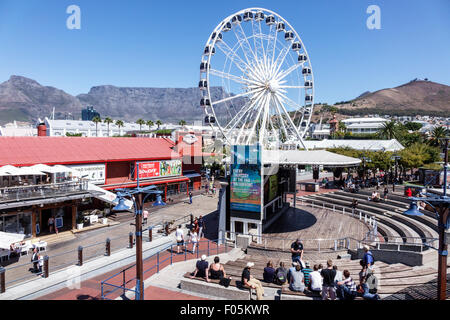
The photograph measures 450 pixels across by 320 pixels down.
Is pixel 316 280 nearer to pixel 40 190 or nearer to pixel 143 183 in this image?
pixel 40 190

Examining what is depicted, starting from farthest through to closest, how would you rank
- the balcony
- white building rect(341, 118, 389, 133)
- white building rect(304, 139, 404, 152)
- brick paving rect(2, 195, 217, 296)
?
white building rect(341, 118, 389, 133) < white building rect(304, 139, 404, 152) < the balcony < brick paving rect(2, 195, 217, 296)

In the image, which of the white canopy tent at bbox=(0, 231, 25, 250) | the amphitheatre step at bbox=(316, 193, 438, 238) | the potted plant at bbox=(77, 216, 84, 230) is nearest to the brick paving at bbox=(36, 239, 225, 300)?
the white canopy tent at bbox=(0, 231, 25, 250)

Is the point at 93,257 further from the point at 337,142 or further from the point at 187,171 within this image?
the point at 337,142

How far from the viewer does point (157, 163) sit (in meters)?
33.7

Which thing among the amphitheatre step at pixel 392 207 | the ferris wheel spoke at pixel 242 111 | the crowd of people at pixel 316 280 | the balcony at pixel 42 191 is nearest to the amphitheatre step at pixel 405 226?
the amphitheatre step at pixel 392 207

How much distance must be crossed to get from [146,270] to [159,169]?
831 inches

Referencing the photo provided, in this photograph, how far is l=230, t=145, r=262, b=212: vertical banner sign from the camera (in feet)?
60.6

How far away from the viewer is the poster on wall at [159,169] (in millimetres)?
32156

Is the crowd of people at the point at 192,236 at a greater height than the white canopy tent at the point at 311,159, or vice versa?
the white canopy tent at the point at 311,159

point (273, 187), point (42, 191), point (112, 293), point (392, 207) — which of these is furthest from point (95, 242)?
point (392, 207)

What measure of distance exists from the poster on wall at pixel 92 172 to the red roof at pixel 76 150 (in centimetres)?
49

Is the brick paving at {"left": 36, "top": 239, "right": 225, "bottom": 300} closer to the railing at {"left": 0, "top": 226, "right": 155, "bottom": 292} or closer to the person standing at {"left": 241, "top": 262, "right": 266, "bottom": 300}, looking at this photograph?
the railing at {"left": 0, "top": 226, "right": 155, "bottom": 292}

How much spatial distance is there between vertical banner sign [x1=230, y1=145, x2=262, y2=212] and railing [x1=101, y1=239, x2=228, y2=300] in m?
2.73

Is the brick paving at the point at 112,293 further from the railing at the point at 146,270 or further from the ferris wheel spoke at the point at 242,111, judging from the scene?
the ferris wheel spoke at the point at 242,111
